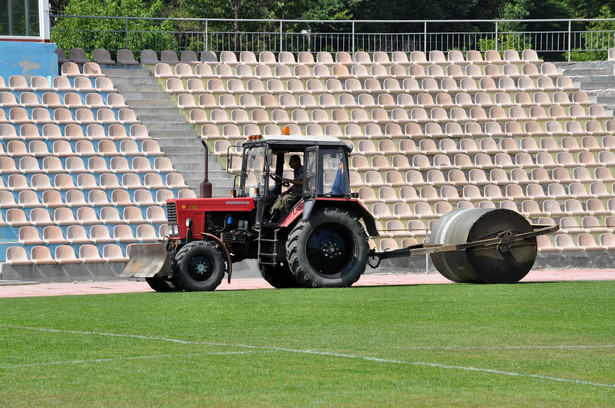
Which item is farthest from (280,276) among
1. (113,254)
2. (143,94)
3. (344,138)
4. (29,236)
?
(143,94)

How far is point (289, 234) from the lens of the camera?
1463cm

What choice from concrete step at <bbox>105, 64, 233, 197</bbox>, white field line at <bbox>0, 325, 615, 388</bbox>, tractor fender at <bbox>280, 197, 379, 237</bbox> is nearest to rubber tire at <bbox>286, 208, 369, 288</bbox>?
tractor fender at <bbox>280, 197, 379, 237</bbox>

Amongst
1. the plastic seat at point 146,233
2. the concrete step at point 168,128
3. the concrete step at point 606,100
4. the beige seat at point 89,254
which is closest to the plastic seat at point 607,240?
the concrete step at point 606,100

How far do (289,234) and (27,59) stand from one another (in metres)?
10.0

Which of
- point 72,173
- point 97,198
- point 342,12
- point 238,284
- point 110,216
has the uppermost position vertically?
point 342,12

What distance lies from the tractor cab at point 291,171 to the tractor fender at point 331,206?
9cm

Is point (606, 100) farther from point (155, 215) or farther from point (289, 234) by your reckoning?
point (289, 234)

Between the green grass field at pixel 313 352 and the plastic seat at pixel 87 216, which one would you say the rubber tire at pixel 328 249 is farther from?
the plastic seat at pixel 87 216

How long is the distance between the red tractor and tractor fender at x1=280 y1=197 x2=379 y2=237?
0.01 meters

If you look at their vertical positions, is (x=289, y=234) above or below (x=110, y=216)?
above

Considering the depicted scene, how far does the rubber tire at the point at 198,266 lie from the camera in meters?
14.1

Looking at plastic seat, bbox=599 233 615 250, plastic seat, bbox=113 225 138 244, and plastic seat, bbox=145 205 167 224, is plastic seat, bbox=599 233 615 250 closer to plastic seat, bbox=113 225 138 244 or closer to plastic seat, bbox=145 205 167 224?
plastic seat, bbox=145 205 167 224

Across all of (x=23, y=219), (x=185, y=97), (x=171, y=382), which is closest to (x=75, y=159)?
(x=23, y=219)

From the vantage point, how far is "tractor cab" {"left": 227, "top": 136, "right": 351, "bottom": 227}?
582 inches
